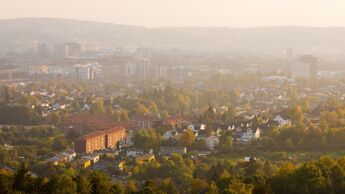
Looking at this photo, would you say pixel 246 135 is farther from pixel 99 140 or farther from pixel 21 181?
pixel 21 181

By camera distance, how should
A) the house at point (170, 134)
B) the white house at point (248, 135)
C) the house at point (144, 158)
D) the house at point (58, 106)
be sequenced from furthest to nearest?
the house at point (58, 106), the house at point (170, 134), the white house at point (248, 135), the house at point (144, 158)

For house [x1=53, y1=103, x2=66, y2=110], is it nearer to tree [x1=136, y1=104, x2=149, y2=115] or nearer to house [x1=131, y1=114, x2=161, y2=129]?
tree [x1=136, y1=104, x2=149, y2=115]

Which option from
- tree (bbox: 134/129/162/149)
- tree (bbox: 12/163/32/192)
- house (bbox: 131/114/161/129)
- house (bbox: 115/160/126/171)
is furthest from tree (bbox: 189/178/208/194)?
house (bbox: 131/114/161/129)

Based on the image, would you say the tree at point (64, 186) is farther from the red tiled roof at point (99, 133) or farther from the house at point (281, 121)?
the house at point (281, 121)

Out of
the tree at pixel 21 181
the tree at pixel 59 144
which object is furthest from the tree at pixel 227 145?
the tree at pixel 21 181

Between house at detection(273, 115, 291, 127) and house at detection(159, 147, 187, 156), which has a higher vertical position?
house at detection(273, 115, 291, 127)

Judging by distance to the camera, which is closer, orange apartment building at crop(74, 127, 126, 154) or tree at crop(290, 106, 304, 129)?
orange apartment building at crop(74, 127, 126, 154)
